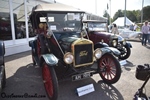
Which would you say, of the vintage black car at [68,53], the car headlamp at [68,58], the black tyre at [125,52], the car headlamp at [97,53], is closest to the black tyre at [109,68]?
the vintage black car at [68,53]

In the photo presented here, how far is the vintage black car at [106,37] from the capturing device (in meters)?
5.68

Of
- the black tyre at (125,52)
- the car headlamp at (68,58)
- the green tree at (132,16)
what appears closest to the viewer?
the car headlamp at (68,58)

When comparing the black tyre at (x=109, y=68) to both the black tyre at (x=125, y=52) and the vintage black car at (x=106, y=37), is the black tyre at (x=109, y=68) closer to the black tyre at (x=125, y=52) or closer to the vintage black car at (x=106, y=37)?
the vintage black car at (x=106, y=37)

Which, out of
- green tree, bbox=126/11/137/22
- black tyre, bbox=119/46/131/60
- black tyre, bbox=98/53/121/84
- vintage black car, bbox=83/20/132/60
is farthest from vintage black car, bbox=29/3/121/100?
green tree, bbox=126/11/137/22

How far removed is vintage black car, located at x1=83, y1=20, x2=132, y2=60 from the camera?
18.6 feet

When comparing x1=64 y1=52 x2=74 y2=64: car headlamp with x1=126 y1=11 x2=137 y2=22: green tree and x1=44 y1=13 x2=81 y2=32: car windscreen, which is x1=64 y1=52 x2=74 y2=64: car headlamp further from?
x1=126 y1=11 x2=137 y2=22: green tree

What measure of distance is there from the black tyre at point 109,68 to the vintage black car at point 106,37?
81.8 inches

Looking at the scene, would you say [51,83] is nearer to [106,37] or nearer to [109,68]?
[109,68]

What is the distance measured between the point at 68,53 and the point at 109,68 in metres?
1.24

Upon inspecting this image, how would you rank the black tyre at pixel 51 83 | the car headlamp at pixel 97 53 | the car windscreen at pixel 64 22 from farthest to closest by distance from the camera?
the car windscreen at pixel 64 22 → the car headlamp at pixel 97 53 → the black tyre at pixel 51 83

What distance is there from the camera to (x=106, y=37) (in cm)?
583

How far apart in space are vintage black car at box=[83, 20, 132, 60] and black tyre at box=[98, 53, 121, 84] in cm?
208

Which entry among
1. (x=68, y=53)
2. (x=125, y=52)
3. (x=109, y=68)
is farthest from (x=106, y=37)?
(x=68, y=53)

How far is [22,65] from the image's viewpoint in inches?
199
